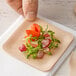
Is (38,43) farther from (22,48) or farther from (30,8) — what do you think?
(30,8)

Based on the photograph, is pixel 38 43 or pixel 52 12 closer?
pixel 38 43

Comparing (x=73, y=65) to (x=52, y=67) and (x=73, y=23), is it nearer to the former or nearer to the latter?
(x=52, y=67)

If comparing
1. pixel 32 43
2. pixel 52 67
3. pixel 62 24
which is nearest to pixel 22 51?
pixel 32 43

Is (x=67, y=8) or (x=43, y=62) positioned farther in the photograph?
(x=67, y=8)

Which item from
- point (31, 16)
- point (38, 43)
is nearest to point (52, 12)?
point (31, 16)

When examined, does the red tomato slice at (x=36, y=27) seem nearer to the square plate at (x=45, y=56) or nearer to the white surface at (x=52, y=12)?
the square plate at (x=45, y=56)

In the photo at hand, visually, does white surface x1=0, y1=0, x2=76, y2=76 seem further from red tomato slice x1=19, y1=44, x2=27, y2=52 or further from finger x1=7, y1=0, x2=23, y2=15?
red tomato slice x1=19, y1=44, x2=27, y2=52
